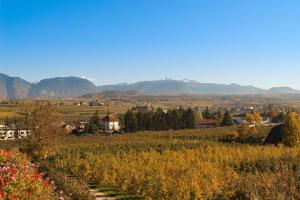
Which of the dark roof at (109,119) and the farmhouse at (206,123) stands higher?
the dark roof at (109,119)

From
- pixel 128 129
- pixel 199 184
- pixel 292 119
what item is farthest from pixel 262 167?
pixel 128 129

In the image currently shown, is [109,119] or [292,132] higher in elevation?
[292,132]

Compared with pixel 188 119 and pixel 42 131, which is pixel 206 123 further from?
pixel 42 131

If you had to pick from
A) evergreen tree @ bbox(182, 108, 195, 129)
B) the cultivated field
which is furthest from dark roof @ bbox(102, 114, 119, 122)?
the cultivated field

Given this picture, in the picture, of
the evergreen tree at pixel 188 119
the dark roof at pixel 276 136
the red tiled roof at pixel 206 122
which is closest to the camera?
the dark roof at pixel 276 136

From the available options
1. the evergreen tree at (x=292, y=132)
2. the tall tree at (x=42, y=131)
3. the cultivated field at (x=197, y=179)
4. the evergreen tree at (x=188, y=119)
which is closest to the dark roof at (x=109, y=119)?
the evergreen tree at (x=188, y=119)

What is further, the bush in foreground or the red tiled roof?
the red tiled roof

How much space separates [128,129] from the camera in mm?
89375

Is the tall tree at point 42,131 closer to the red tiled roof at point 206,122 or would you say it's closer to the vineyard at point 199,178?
the vineyard at point 199,178

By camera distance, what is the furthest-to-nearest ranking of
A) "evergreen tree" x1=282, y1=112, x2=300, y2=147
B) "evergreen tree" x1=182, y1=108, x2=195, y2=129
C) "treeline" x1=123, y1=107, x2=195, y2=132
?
"evergreen tree" x1=182, y1=108, x2=195, y2=129, "treeline" x1=123, y1=107, x2=195, y2=132, "evergreen tree" x1=282, y1=112, x2=300, y2=147

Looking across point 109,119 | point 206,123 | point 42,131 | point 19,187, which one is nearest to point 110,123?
point 109,119

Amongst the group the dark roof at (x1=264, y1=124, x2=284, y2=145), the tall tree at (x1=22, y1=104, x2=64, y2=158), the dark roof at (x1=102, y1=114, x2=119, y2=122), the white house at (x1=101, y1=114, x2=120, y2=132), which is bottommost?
the white house at (x1=101, y1=114, x2=120, y2=132)

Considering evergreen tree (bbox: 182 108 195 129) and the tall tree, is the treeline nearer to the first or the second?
evergreen tree (bbox: 182 108 195 129)

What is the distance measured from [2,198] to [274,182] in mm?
10762
